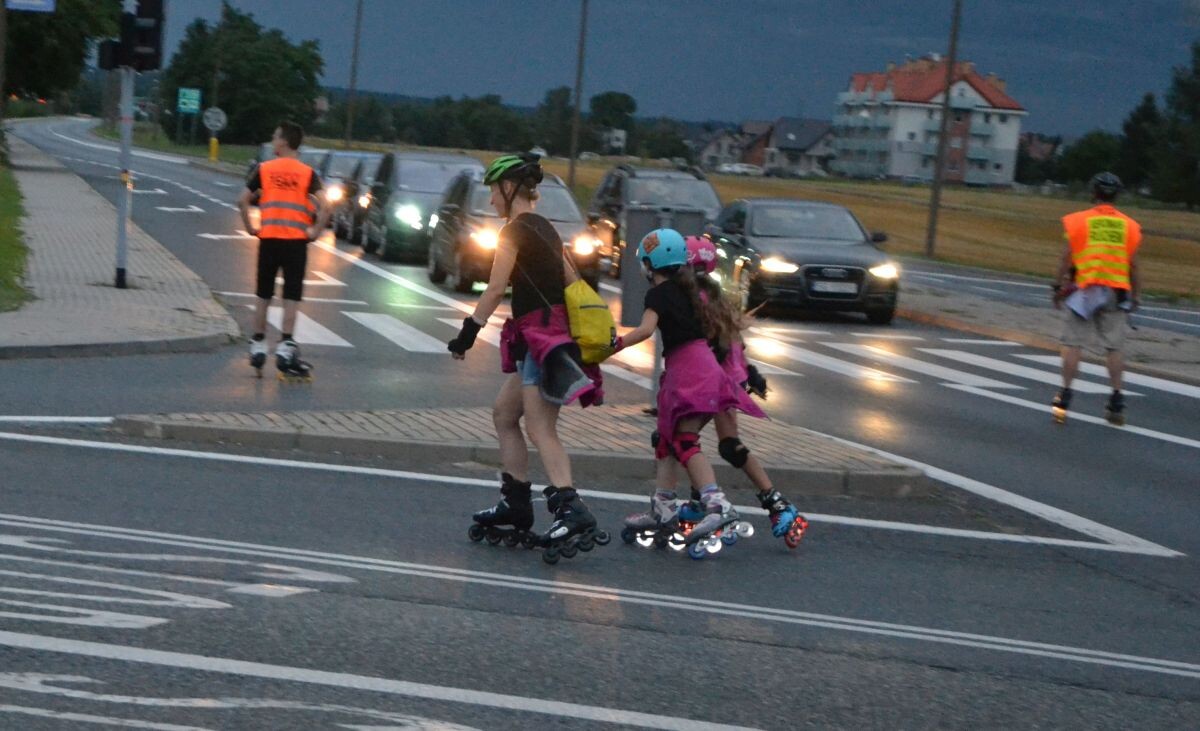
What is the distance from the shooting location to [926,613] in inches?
279

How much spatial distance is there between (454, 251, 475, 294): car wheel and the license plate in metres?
4.69

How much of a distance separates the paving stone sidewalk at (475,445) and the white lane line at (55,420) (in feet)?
1.33

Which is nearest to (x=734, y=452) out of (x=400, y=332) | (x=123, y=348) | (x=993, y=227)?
(x=123, y=348)

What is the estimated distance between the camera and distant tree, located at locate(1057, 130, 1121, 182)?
519 ft

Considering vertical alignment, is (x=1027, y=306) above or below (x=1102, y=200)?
below

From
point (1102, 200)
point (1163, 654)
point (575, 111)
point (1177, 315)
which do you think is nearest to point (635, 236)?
point (1102, 200)

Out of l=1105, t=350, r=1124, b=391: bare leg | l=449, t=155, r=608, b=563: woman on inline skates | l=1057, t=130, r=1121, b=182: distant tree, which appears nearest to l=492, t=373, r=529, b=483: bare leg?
l=449, t=155, r=608, b=563: woman on inline skates

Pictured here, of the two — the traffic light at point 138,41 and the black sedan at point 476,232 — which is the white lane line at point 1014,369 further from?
the traffic light at point 138,41

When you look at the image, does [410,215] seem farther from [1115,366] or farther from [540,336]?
[540,336]

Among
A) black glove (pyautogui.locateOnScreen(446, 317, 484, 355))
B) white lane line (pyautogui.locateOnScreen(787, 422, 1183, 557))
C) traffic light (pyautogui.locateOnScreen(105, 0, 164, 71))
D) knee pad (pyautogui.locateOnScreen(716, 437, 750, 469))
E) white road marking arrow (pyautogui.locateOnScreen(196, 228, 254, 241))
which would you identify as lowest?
white road marking arrow (pyautogui.locateOnScreen(196, 228, 254, 241))

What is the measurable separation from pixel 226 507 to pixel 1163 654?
14.1 feet

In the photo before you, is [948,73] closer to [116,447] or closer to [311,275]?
[311,275]

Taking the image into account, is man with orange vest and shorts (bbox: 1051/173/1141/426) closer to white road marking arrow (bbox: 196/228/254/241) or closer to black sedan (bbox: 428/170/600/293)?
black sedan (bbox: 428/170/600/293)

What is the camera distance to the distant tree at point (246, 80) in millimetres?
112250
